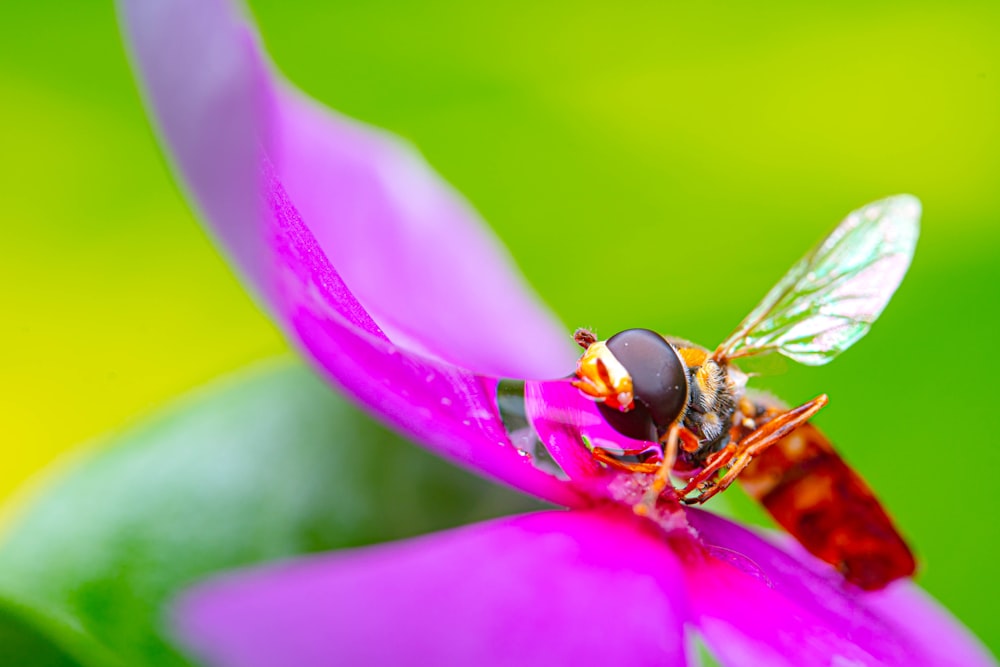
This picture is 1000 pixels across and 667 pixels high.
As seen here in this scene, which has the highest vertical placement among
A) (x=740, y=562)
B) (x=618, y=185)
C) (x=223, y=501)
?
(x=223, y=501)

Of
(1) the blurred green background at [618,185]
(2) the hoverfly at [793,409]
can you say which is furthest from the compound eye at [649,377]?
(1) the blurred green background at [618,185]

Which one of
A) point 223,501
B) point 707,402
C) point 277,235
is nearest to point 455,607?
point 277,235

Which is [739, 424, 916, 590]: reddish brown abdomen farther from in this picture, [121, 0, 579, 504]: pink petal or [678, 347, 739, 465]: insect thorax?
[121, 0, 579, 504]: pink petal

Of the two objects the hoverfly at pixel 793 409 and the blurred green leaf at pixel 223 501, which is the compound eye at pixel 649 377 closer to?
the hoverfly at pixel 793 409

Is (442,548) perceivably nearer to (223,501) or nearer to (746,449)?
(746,449)

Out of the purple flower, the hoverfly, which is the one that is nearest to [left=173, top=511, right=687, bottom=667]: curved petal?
the purple flower

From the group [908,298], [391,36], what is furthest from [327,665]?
[391,36]
